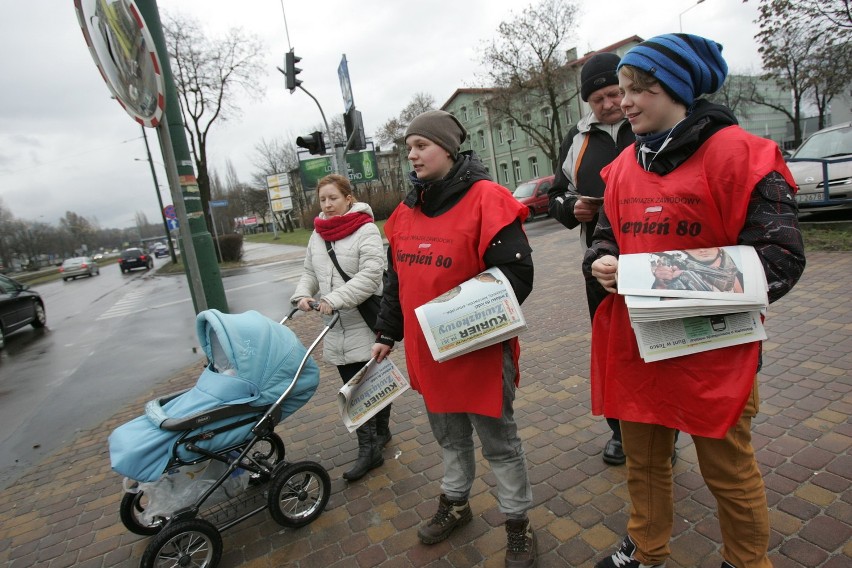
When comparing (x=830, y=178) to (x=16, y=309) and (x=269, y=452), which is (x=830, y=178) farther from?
(x=16, y=309)

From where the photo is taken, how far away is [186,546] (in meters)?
2.44

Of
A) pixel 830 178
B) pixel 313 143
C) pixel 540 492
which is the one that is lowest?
pixel 540 492

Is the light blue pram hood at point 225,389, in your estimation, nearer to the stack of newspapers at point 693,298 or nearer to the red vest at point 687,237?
the red vest at point 687,237

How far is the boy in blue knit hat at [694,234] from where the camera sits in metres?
1.47

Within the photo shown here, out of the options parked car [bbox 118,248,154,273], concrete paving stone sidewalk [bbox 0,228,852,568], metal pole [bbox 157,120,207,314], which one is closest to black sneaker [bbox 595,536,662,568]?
concrete paving stone sidewalk [bbox 0,228,852,568]

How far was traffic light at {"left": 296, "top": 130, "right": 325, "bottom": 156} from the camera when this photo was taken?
415 inches

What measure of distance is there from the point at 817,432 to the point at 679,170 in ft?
7.84

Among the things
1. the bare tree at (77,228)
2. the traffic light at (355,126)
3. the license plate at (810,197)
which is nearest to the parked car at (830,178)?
the license plate at (810,197)

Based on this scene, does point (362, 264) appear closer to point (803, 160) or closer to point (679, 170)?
point (679, 170)

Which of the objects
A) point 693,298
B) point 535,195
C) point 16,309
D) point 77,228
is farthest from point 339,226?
point 77,228

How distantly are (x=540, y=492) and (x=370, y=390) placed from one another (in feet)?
3.71

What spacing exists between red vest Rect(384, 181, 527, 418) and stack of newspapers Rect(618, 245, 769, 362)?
627mm

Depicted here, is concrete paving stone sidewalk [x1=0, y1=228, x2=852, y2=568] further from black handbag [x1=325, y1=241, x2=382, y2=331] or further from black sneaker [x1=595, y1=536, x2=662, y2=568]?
black handbag [x1=325, y1=241, x2=382, y2=331]

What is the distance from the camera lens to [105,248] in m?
108
